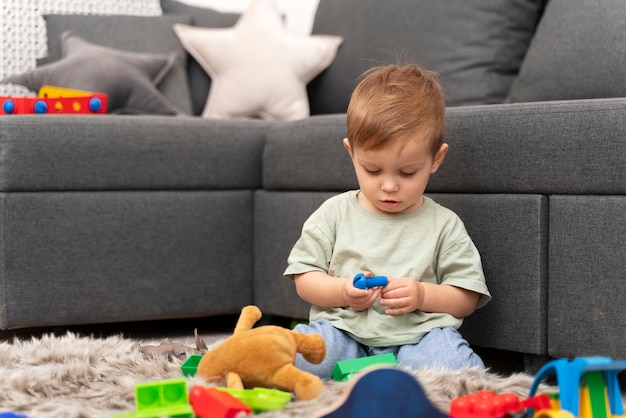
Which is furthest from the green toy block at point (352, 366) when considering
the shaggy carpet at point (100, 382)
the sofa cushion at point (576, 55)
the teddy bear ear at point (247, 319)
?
the sofa cushion at point (576, 55)

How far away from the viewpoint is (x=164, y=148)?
212cm

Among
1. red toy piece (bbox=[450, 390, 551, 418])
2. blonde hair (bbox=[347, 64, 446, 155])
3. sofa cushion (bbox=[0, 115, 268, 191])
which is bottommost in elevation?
red toy piece (bbox=[450, 390, 551, 418])

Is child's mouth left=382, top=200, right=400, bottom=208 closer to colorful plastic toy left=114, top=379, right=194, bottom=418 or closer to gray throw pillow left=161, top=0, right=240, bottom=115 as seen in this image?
colorful plastic toy left=114, top=379, right=194, bottom=418

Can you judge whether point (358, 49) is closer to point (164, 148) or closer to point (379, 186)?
point (164, 148)

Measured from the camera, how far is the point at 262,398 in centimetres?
125

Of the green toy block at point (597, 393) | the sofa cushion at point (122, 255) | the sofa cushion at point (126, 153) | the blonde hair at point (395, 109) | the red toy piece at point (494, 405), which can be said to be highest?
the blonde hair at point (395, 109)

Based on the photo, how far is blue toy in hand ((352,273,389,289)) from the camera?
150cm

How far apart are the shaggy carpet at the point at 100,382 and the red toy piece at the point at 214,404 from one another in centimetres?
5

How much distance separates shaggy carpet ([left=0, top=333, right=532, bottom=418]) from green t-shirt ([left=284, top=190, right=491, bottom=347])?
181 millimetres

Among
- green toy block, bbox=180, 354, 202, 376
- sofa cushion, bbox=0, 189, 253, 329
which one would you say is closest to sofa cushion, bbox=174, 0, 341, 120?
sofa cushion, bbox=0, 189, 253, 329

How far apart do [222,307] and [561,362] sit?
1.20m

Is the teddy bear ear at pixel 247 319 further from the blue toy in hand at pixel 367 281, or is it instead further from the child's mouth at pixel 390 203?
the child's mouth at pixel 390 203

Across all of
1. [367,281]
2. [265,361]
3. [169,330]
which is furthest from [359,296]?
[169,330]

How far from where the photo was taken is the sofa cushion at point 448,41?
2.46 metres
